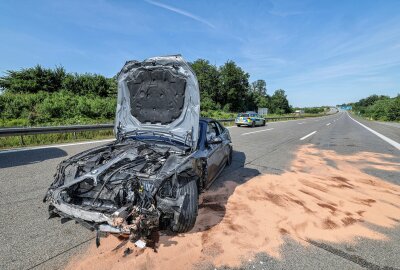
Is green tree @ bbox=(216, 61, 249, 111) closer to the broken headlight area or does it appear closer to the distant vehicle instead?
the distant vehicle

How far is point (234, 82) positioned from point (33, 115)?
152 ft

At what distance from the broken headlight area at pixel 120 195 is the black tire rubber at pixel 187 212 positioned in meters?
0.08

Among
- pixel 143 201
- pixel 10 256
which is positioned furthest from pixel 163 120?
pixel 10 256

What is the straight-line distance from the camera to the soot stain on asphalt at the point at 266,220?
2.67m

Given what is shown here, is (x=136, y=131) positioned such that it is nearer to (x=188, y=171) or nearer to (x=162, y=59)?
(x=162, y=59)

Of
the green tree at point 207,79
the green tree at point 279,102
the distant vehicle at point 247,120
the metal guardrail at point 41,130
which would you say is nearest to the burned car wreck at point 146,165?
the metal guardrail at point 41,130

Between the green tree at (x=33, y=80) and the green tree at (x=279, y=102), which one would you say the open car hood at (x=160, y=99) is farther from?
the green tree at (x=279, y=102)

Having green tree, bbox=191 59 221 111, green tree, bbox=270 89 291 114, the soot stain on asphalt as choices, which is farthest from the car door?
green tree, bbox=270 89 291 114

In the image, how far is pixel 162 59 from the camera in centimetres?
414

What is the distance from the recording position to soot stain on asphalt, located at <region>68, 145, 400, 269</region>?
2.67m

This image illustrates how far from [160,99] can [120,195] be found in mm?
2136

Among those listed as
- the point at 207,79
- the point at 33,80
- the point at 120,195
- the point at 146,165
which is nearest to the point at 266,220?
the point at 146,165

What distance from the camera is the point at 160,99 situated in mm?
4406

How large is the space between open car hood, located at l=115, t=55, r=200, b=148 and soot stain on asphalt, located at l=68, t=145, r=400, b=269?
1.44m
